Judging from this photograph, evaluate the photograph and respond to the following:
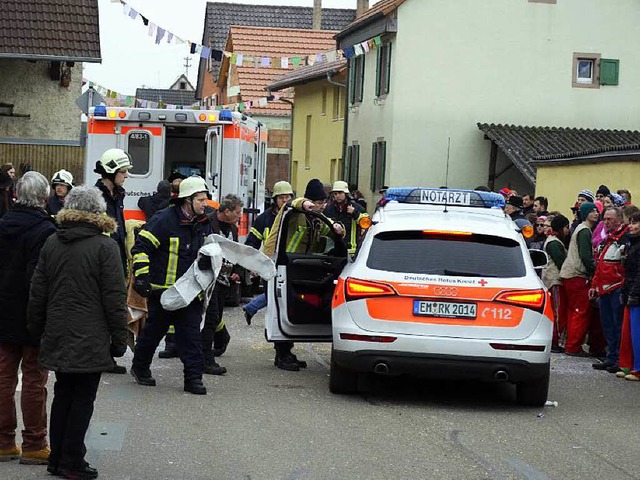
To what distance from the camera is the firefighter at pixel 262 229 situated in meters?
13.6

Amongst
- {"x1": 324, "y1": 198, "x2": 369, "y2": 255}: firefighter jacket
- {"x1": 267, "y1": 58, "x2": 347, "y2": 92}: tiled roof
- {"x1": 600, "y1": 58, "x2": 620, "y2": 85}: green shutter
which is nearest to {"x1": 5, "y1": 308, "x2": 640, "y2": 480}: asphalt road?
{"x1": 324, "y1": 198, "x2": 369, "y2": 255}: firefighter jacket

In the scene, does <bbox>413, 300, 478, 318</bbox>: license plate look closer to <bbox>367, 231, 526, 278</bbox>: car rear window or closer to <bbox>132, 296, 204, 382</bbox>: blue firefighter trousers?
<bbox>367, 231, 526, 278</bbox>: car rear window

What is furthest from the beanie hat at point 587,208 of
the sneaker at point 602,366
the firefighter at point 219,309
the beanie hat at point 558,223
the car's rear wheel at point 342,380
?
the car's rear wheel at point 342,380

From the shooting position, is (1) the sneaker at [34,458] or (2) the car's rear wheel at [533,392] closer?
(1) the sneaker at [34,458]

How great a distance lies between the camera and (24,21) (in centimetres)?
3025

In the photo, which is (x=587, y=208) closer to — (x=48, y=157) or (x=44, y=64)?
(x=48, y=157)

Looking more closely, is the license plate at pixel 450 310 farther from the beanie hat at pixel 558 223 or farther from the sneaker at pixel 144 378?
the beanie hat at pixel 558 223

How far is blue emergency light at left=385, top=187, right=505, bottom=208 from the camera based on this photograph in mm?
11977

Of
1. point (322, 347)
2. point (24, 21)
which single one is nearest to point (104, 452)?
point (322, 347)

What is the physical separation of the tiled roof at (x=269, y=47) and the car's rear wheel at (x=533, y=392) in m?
46.6

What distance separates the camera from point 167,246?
1109 centimetres

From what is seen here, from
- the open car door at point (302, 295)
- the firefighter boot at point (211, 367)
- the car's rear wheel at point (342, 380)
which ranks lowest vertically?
the firefighter boot at point (211, 367)

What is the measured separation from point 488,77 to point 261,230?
23.2m

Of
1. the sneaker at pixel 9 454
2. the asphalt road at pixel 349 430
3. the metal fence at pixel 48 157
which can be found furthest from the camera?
the metal fence at pixel 48 157
